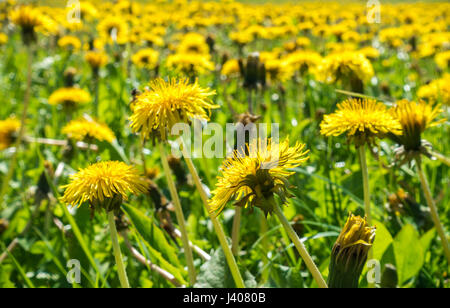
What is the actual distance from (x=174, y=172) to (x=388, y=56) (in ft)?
16.5

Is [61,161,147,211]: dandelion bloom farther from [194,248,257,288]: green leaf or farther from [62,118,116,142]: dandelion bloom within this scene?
[62,118,116,142]: dandelion bloom

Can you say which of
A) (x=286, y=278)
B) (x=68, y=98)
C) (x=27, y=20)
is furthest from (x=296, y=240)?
(x=68, y=98)

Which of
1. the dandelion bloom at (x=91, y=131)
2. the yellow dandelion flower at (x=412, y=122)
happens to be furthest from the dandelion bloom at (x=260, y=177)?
the dandelion bloom at (x=91, y=131)

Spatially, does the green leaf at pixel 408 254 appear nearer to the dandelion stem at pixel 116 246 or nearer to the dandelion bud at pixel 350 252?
the dandelion bud at pixel 350 252

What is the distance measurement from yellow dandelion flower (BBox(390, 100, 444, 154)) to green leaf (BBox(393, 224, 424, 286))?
10.1 inches

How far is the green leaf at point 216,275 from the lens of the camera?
116cm

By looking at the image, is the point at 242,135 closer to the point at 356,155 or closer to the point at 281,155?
the point at 281,155

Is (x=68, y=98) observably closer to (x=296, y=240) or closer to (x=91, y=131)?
(x=91, y=131)

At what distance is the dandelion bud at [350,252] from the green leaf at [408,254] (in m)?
0.50

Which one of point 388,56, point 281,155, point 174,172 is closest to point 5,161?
point 174,172

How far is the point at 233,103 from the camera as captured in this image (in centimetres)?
323

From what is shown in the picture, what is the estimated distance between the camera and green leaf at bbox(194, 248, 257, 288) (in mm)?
1160

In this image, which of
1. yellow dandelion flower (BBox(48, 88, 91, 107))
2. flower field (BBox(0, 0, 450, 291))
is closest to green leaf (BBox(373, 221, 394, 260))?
flower field (BBox(0, 0, 450, 291))

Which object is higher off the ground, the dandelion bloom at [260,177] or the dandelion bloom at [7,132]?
the dandelion bloom at [7,132]
